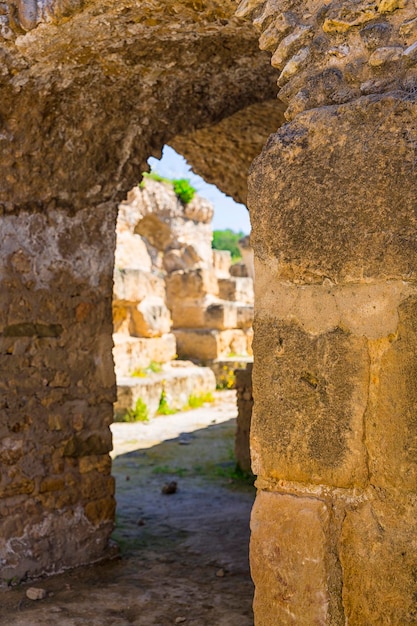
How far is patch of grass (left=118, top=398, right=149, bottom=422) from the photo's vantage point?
30.3ft

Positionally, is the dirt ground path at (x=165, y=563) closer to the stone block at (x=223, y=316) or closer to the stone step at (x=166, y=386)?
the stone step at (x=166, y=386)

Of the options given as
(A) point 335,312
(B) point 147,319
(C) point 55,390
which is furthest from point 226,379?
(A) point 335,312

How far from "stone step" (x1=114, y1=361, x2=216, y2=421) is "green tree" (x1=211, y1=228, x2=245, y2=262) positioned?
21900 mm

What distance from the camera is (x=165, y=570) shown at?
3893 mm

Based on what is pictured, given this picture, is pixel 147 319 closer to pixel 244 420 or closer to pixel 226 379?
pixel 226 379

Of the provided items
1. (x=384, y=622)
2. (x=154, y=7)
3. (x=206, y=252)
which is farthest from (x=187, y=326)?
(x=384, y=622)

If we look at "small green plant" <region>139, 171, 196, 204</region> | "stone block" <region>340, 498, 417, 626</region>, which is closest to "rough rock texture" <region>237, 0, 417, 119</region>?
"stone block" <region>340, 498, 417, 626</region>

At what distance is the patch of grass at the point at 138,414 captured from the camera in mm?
9250

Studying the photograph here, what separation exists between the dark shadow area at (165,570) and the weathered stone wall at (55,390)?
0.25 metres

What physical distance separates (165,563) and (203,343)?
9.22 meters

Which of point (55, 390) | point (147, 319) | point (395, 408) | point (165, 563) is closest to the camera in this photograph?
point (395, 408)

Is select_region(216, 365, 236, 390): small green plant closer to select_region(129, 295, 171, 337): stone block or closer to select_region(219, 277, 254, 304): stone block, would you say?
select_region(129, 295, 171, 337): stone block

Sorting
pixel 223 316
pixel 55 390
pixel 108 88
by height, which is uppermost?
pixel 108 88

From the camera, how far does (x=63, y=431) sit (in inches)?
150
